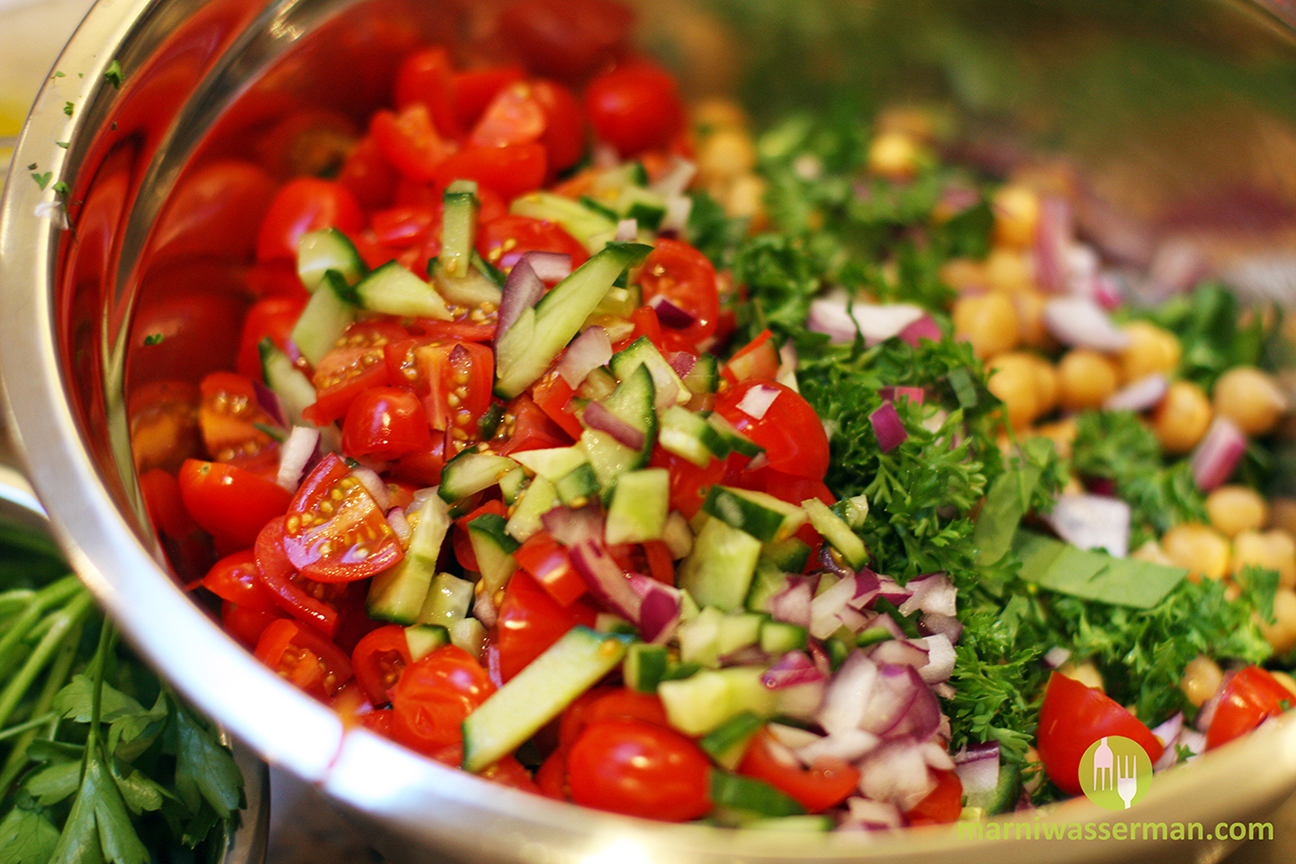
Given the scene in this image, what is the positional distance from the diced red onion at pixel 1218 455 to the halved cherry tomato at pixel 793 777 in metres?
1.39

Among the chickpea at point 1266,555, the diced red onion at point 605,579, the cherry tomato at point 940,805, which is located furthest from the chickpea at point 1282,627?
the diced red onion at point 605,579

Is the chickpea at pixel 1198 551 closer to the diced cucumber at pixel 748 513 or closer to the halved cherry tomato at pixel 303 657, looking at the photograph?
the diced cucumber at pixel 748 513

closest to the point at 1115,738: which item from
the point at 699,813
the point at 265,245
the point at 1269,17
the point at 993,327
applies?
the point at 699,813

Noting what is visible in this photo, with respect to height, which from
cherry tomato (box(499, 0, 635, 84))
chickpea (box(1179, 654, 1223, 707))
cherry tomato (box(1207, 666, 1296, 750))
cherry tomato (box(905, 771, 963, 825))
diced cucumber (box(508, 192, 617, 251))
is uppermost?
cherry tomato (box(499, 0, 635, 84))

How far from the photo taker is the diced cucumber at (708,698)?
104 centimetres

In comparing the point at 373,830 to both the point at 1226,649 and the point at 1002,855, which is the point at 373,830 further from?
the point at 1226,649

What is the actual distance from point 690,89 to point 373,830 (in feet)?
6.29

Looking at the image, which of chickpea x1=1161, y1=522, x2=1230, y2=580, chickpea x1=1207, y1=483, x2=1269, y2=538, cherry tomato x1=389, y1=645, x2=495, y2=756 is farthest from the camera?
chickpea x1=1207, y1=483, x2=1269, y2=538

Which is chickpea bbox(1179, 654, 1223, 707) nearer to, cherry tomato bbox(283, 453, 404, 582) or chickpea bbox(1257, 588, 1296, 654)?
chickpea bbox(1257, 588, 1296, 654)

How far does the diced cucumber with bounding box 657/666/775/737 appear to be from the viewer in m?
1.04

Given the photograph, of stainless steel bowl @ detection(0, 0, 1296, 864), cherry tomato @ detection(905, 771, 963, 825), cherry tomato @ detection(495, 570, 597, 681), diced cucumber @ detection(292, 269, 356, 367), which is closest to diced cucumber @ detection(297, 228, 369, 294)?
diced cucumber @ detection(292, 269, 356, 367)

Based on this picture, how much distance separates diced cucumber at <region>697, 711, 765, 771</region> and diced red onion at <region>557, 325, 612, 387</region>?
1.84 feet

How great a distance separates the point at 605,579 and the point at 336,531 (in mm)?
433

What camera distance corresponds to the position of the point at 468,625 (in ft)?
4.14
